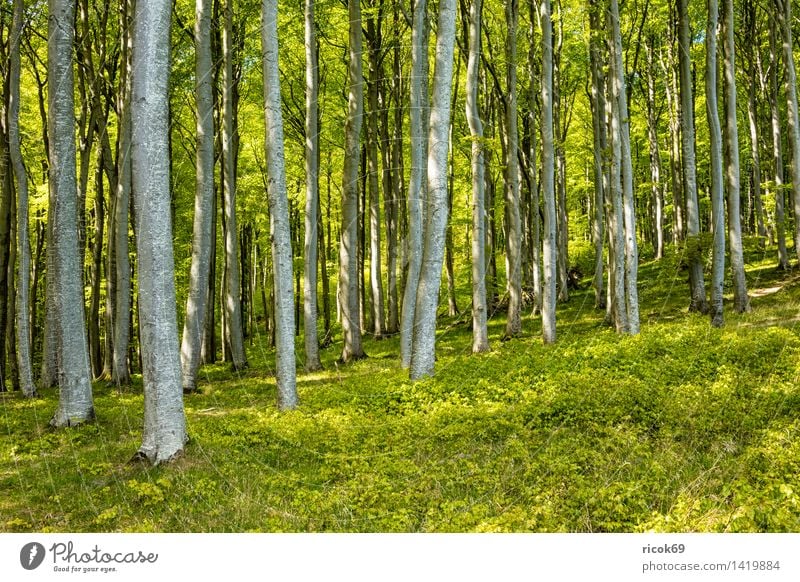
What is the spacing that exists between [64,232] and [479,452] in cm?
729

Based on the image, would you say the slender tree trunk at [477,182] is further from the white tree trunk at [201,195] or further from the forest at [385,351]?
the white tree trunk at [201,195]

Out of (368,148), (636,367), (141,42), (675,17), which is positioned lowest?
(636,367)

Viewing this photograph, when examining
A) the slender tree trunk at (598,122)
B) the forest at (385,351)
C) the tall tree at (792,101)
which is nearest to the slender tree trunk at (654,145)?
the forest at (385,351)

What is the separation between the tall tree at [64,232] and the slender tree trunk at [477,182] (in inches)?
313

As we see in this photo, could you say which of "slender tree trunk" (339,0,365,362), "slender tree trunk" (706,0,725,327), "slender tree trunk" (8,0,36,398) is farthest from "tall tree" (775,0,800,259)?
"slender tree trunk" (8,0,36,398)

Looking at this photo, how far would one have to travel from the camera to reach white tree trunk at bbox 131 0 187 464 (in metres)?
7.65

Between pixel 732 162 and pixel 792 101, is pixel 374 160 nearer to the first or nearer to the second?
pixel 732 162

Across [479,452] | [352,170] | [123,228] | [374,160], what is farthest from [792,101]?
[123,228]

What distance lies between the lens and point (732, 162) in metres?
14.3

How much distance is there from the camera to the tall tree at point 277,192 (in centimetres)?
1030

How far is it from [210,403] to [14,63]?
8.81 metres
